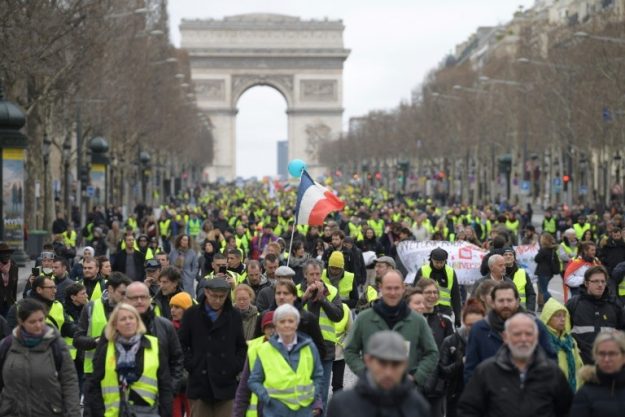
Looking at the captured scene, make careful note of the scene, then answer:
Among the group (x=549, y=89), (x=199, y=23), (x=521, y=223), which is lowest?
(x=521, y=223)

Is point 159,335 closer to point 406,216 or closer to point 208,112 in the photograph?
point 406,216

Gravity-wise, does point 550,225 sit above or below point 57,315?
below

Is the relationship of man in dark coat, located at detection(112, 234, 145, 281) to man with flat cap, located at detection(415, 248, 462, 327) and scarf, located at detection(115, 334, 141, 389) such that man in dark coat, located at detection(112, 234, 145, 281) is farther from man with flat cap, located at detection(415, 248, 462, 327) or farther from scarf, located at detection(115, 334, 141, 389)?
scarf, located at detection(115, 334, 141, 389)

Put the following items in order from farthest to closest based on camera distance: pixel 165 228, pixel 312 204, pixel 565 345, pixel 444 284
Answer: pixel 165 228 → pixel 312 204 → pixel 444 284 → pixel 565 345

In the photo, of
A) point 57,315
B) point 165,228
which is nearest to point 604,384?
point 57,315

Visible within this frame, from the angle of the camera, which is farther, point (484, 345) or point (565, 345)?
point (565, 345)

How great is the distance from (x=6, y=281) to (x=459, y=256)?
726 centimetres

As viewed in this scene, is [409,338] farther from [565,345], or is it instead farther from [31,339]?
[31,339]

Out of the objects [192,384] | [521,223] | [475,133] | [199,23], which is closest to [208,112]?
[199,23]

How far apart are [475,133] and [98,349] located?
72.8m

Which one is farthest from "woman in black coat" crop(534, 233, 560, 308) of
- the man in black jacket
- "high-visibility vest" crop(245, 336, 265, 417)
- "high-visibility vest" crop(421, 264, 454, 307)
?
"high-visibility vest" crop(245, 336, 265, 417)

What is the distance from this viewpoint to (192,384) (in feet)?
33.9

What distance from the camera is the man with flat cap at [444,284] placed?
13719 mm

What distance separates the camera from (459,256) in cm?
2073
